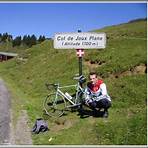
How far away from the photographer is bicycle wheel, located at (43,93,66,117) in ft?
56.2

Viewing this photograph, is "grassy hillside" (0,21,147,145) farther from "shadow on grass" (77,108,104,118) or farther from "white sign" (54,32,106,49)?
"white sign" (54,32,106,49)

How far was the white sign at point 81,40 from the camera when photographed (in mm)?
16781

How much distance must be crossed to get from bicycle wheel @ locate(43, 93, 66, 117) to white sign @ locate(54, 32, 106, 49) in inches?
95.5

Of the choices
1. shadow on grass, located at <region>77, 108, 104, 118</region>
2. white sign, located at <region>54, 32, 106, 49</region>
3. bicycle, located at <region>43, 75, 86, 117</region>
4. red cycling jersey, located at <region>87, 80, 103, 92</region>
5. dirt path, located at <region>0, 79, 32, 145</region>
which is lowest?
dirt path, located at <region>0, 79, 32, 145</region>

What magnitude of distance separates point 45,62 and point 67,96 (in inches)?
1119

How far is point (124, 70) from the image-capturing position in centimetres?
2577

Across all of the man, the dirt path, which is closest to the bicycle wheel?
the dirt path

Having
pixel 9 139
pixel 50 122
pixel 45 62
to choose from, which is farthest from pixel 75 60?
pixel 9 139

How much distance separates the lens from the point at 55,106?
17391 millimetres

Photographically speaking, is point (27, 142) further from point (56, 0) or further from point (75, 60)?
point (75, 60)

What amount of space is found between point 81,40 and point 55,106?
3209mm

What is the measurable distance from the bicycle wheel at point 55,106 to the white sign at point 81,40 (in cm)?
243

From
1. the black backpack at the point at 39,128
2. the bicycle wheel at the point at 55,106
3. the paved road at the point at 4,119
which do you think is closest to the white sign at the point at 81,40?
the bicycle wheel at the point at 55,106

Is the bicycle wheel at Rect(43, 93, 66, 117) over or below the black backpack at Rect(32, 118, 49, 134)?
over
